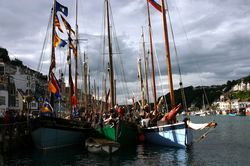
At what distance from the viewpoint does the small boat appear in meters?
27.9

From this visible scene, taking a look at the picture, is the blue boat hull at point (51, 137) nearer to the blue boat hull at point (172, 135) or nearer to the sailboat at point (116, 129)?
the sailboat at point (116, 129)

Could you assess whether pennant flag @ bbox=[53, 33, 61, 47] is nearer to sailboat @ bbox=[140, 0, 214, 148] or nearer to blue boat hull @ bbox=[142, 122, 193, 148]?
sailboat @ bbox=[140, 0, 214, 148]

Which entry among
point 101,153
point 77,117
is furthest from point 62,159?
point 77,117

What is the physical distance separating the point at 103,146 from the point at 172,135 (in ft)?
22.4

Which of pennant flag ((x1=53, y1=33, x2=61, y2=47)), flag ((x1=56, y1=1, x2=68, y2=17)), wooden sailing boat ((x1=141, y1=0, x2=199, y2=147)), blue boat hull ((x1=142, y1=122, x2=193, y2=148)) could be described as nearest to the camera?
blue boat hull ((x1=142, y1=122, x2=193, y2=148))

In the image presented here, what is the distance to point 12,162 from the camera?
26422 mm

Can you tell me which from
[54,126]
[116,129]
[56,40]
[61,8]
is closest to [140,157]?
[116,129]

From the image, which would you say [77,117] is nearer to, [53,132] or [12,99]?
[53,132]

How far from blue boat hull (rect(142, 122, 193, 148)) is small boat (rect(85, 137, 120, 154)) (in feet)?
16.8

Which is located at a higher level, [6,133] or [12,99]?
[12,99]

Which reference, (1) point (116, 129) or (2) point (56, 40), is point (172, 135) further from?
(2) point (56, 40)

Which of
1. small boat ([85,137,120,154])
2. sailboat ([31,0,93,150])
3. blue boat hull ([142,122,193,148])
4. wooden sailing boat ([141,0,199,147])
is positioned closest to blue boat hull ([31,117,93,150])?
sailboat ([31,0,93,150])

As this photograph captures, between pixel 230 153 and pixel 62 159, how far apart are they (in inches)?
644

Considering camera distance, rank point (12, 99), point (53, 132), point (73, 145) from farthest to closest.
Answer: point (12, 99) < point (73, 145) < point (53, 132)
